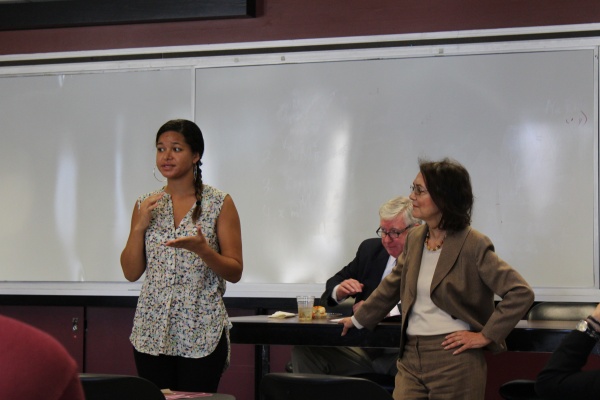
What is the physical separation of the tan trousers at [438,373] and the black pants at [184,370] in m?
0.63

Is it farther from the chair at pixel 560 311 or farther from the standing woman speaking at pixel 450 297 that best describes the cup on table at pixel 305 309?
the chair at pixel 560 311

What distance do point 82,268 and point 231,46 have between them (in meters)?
1.72

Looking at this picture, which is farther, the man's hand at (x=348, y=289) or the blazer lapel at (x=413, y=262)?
the man's hand at (x=348, y=289)

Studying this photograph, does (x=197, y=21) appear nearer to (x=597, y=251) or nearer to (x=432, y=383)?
(x=597, y=251)

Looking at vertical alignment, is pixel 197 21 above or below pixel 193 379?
above

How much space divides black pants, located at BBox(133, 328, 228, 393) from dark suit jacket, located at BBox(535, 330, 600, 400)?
4.08 feet

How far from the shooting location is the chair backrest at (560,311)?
12.8 feet

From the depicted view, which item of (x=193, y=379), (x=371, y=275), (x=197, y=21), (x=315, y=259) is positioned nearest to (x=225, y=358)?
(x=193, y=379)

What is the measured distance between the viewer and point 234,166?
212 inches

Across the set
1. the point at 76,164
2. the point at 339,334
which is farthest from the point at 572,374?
the point at 76,164

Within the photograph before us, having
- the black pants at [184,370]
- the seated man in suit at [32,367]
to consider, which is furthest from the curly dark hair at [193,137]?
the seated man in suit at [32,367]

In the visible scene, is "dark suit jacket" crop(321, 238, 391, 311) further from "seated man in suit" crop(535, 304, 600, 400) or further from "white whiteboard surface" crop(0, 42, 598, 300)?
"seated man in suit" crop(535, 304, 600, 400)

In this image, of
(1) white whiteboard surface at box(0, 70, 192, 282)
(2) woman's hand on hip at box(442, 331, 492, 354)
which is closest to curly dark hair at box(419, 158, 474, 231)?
(2) woman's hand on hip at box(442, 331, 492, 354)

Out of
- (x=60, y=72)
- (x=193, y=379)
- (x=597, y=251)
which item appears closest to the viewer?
(x=193, y=379)
